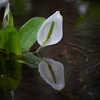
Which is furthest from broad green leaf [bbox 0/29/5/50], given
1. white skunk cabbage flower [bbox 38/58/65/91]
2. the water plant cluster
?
white skunk cabbage flower [bbox 38/58/65/91]

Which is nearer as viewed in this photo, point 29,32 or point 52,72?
point 52,72

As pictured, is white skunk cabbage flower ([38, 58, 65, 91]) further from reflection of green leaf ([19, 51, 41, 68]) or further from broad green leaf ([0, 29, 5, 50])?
broad green leaf ([0, 29, 5, 50])

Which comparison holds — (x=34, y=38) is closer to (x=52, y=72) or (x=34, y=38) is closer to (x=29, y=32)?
(x=29, y=32)

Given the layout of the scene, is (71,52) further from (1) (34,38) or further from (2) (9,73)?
(2) (9,73)

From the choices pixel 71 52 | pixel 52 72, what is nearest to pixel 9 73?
pixel 52 72

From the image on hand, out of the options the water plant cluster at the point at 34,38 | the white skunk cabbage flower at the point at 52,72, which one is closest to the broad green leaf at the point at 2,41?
the water plant cluster at the point at 34,38

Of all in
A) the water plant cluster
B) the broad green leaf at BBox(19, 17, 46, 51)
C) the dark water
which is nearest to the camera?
the dark water
